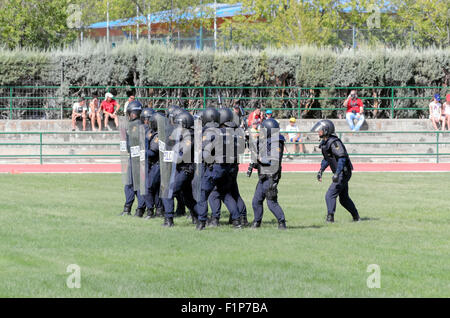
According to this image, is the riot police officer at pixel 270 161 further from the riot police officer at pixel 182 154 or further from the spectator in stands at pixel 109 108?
the spectator in stands at pixel 109 108

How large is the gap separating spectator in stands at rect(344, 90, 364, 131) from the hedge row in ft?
10.9

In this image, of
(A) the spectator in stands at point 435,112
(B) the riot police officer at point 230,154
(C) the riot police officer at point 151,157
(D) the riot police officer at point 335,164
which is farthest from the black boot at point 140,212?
(A) the spectator in stands at point 435,112

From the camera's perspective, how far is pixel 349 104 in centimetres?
3294

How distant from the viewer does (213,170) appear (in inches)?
559

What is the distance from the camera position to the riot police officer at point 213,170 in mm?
13992

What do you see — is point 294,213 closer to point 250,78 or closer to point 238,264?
point 238,264

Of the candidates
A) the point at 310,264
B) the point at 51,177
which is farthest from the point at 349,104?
the point at 310,264

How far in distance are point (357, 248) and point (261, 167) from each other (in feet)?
8.27

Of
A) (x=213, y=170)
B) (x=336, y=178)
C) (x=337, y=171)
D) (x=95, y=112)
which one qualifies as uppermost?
(x=95, y=112)

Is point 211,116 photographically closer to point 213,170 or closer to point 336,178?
point 213,170

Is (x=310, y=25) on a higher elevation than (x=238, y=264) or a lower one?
higher

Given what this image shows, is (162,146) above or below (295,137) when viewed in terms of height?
above

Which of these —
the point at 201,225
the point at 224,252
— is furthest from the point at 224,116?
the point at 224,252

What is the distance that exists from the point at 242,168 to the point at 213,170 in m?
13.9
